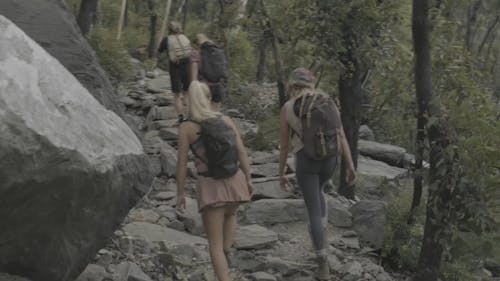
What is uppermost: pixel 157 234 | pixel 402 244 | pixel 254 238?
pixel 157 234

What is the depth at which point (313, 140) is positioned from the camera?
6.09m

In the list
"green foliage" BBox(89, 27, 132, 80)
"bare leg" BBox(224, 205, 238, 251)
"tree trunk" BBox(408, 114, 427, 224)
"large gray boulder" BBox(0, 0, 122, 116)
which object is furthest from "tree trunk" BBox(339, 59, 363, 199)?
"green foliage" BBox(89, 27, 132, 80)

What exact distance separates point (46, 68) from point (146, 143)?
21.1 feet

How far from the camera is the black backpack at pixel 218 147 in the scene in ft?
17.2

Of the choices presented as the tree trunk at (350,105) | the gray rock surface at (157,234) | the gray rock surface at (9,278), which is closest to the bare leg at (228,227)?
the gray rock surface at (157,234)

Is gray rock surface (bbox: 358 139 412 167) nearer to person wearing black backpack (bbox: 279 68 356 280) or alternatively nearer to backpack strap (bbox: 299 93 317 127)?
person wearing black backpack (bbox: 279 68 356 280)

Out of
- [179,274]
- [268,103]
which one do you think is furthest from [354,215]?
[268,103]

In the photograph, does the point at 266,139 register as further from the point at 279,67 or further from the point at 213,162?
the point at 213,162

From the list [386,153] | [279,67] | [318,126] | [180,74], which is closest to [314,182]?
[318,126]

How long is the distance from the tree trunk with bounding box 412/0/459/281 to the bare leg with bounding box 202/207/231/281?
2307mm

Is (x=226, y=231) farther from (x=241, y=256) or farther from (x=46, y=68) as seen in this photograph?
(x=46, y=68)

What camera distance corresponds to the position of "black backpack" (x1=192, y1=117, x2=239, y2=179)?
525 cm

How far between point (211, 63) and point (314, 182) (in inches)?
157

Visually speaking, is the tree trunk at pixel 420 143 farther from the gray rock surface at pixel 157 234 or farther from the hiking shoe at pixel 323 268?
the gray rock surface at pixel 157 234
